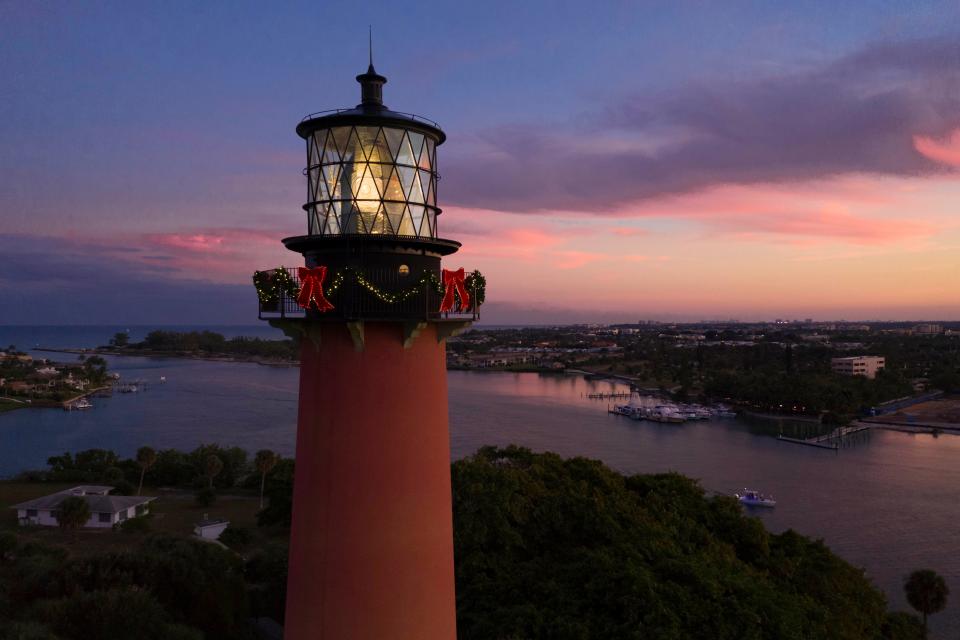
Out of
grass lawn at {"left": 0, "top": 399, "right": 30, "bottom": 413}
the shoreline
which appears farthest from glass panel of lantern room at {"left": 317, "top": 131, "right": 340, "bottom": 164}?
the shoreline

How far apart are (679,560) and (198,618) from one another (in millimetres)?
8003

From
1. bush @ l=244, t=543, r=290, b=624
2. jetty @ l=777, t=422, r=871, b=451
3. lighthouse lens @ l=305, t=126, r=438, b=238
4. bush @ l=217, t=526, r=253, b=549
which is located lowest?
jetty @ l=777, t=422, r=871, b=451

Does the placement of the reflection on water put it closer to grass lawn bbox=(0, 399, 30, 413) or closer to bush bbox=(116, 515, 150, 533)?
grass lawn bbox=(0, 399, 30, 413)

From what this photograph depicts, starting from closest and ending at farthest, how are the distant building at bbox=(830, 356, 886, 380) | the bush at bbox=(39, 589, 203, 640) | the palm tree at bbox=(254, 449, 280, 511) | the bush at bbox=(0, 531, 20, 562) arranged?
1. the bush at bbox=(39, 589, 203, 640)
2. the bush at bbox=(0, 531, 20, 562)
3. the palm tree at bbox=(254, 449, 280, 511)
4. the distant building at bbox=(830, 356, 886, 380)

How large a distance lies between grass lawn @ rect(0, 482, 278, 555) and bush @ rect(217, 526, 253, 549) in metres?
1.11

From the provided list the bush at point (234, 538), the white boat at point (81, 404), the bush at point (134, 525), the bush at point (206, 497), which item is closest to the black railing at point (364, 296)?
the bush at point (234, 538)

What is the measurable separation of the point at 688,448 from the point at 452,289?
43.7 metres

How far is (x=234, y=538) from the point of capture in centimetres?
1994

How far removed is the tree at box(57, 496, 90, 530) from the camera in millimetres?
21469

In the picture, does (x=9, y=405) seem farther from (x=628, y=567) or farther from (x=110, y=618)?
(x=628, y=567)

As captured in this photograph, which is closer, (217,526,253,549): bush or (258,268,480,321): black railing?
(258,268,480,321): black railing

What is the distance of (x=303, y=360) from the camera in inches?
206

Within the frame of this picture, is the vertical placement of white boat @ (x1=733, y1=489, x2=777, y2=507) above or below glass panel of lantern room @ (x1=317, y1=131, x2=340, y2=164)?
below

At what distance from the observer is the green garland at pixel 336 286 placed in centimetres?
484
